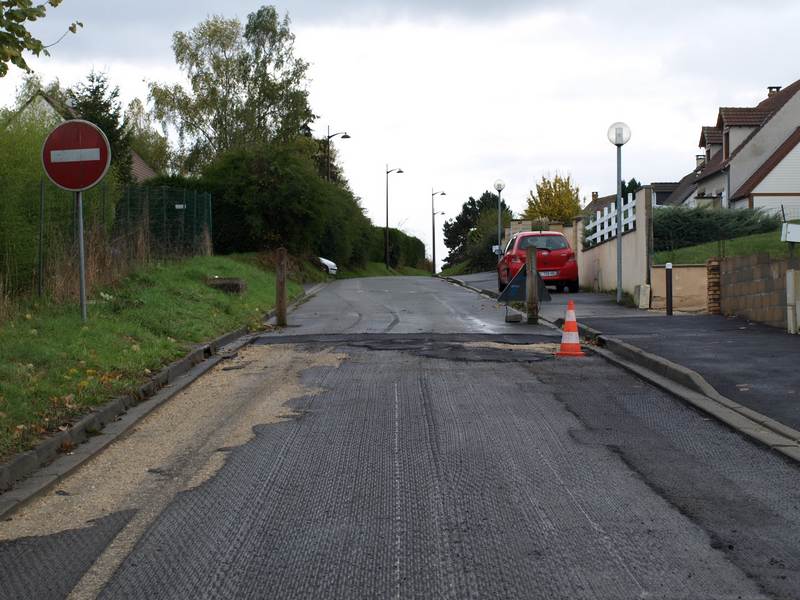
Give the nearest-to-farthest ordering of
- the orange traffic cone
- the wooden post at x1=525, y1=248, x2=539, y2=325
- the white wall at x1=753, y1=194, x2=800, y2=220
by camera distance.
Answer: the orange traffic cone, the wooden post at x1=525, y1=248, x2=539, y2=325, the white wall at x1=753, y1=194, x2=800, y2=220

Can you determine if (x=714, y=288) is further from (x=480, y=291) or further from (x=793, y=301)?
(x=480, y=291)

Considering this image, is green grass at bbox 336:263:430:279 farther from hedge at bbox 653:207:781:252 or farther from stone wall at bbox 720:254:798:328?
stone wall at bbox 720:254:798:328

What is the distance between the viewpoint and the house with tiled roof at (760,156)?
137 ft

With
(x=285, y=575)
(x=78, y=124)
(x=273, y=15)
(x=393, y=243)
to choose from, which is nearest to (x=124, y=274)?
(x=78, y=124)

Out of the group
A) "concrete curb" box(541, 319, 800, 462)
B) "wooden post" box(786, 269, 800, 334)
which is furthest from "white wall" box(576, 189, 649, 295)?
"concrete curb" box(541, 319, 800, 462)

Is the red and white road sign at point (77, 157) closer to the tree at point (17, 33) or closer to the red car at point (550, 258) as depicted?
the tree at point (17, 33)

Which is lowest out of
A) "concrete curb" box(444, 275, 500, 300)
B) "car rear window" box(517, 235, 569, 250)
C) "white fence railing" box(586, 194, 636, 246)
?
"concrete curb" box(444, 275, 500, 300)

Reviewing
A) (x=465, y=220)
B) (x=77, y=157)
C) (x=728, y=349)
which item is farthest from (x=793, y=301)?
(x=465, y=220)

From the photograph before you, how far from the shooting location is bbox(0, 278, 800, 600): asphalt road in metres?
4.23

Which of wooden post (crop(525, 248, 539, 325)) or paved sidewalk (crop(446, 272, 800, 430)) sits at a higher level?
wooden post (crop(525, 248, 539, 325))

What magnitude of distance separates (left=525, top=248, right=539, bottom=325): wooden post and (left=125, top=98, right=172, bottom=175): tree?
46049mm

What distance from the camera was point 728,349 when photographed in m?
11.5

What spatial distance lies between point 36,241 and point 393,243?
6096 centimetres

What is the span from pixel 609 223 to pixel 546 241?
178 centimetres
